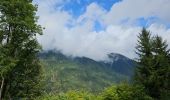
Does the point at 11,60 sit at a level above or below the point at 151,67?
below

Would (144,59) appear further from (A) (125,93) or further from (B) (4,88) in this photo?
(B) (4,88)

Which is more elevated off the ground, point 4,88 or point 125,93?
point 125,93

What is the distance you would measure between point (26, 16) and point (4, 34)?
7.67 ft

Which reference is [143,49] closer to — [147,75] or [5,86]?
[147,75]

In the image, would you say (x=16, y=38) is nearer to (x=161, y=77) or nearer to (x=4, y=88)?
(x=4, y=88)

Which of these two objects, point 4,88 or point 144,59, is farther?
point 144,59

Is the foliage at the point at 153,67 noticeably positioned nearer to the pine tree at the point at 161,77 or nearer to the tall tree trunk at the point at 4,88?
the pine tree at the point at 161,77

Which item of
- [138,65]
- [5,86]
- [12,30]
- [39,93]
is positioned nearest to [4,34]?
[12,30]

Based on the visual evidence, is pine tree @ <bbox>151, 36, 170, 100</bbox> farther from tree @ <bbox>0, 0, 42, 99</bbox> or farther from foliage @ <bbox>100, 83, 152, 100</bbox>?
tree @ <bbox>0, 0, 42, 99</bbox>

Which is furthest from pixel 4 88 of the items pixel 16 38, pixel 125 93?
pixel 125 93

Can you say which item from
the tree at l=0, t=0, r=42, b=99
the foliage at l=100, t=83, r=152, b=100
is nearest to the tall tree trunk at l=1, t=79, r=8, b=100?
the tree at l=0, t=0, r=42, b=99

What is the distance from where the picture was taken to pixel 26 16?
30.9 m

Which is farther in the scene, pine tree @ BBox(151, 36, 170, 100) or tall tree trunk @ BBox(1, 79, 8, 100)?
pine tree @ BBox(151, 36, 170, 100)

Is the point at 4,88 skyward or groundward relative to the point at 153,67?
groundward
